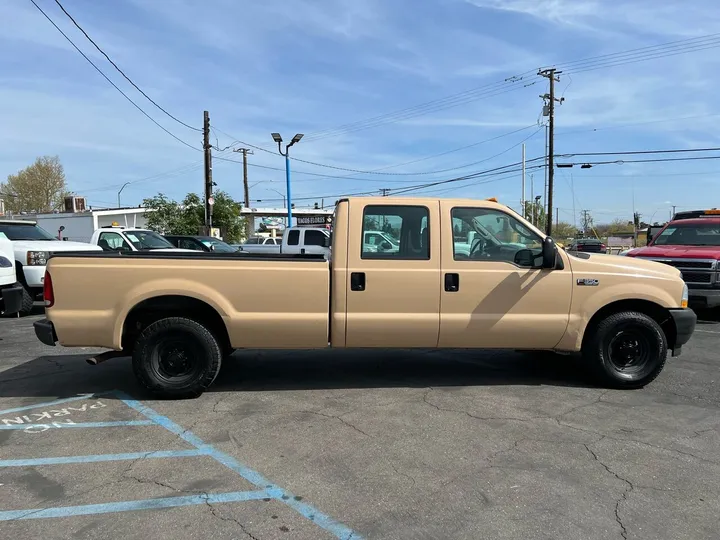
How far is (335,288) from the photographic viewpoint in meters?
5.17

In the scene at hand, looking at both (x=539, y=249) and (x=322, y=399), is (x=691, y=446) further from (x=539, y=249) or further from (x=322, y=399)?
(x=322, y=399)

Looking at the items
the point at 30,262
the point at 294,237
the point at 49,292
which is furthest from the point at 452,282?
the point at 294,237

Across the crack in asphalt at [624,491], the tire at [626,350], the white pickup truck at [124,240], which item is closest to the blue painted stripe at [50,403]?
the crack in asphalt at [624,491]

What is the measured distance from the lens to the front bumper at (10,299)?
7387 mm

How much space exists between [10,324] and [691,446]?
10.7 metres

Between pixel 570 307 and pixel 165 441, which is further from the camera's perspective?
pixel 570 307

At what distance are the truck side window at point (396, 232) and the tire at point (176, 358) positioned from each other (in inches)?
69.7

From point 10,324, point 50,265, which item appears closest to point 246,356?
point 50,265

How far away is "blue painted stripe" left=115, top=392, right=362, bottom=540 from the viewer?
3051 millimetres

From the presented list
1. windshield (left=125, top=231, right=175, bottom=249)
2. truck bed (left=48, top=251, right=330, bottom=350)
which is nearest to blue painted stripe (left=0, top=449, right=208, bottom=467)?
truck bed (left=48, top=251, right=330, bottom=350)

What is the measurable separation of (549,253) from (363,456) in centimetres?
268

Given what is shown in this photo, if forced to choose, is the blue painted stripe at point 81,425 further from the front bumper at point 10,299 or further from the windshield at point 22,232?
the windshield at point 22,232

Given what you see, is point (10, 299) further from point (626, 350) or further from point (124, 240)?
point (626, 350)

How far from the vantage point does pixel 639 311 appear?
5.62m
